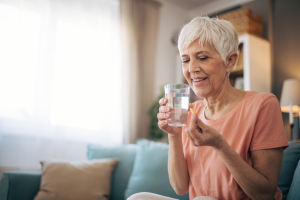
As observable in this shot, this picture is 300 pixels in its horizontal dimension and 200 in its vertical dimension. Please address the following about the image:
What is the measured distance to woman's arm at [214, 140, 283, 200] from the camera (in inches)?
35.1

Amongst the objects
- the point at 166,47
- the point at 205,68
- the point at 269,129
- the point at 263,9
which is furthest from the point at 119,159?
the point at 263,9

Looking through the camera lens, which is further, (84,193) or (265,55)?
(265,55)

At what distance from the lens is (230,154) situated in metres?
0.88

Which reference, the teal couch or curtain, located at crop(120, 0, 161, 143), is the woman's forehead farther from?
curtain, located at crop(120, 0, 161, 143)

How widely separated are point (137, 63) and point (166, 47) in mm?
743

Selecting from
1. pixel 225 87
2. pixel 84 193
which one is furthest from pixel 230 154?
pixel 84 193

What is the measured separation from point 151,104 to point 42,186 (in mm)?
1873

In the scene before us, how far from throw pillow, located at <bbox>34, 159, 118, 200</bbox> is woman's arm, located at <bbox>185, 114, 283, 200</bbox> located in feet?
4.26

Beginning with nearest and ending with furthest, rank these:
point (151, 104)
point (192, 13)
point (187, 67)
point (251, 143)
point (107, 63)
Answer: point (251, 143) → point (187, 67) → point (107, 63) → point (151, 104) → point (192, 13)

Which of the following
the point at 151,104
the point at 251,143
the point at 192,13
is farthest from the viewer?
the point at 192,13

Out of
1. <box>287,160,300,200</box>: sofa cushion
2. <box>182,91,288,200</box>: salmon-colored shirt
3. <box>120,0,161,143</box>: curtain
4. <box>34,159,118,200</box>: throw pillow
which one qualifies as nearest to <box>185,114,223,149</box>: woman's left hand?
<box>182,91,288,200</box>: salmon-colored shirt

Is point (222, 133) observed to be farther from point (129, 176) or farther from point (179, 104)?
point (129, 176)

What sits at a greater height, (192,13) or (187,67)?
(192,13)

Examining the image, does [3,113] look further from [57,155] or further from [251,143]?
[251,143]
